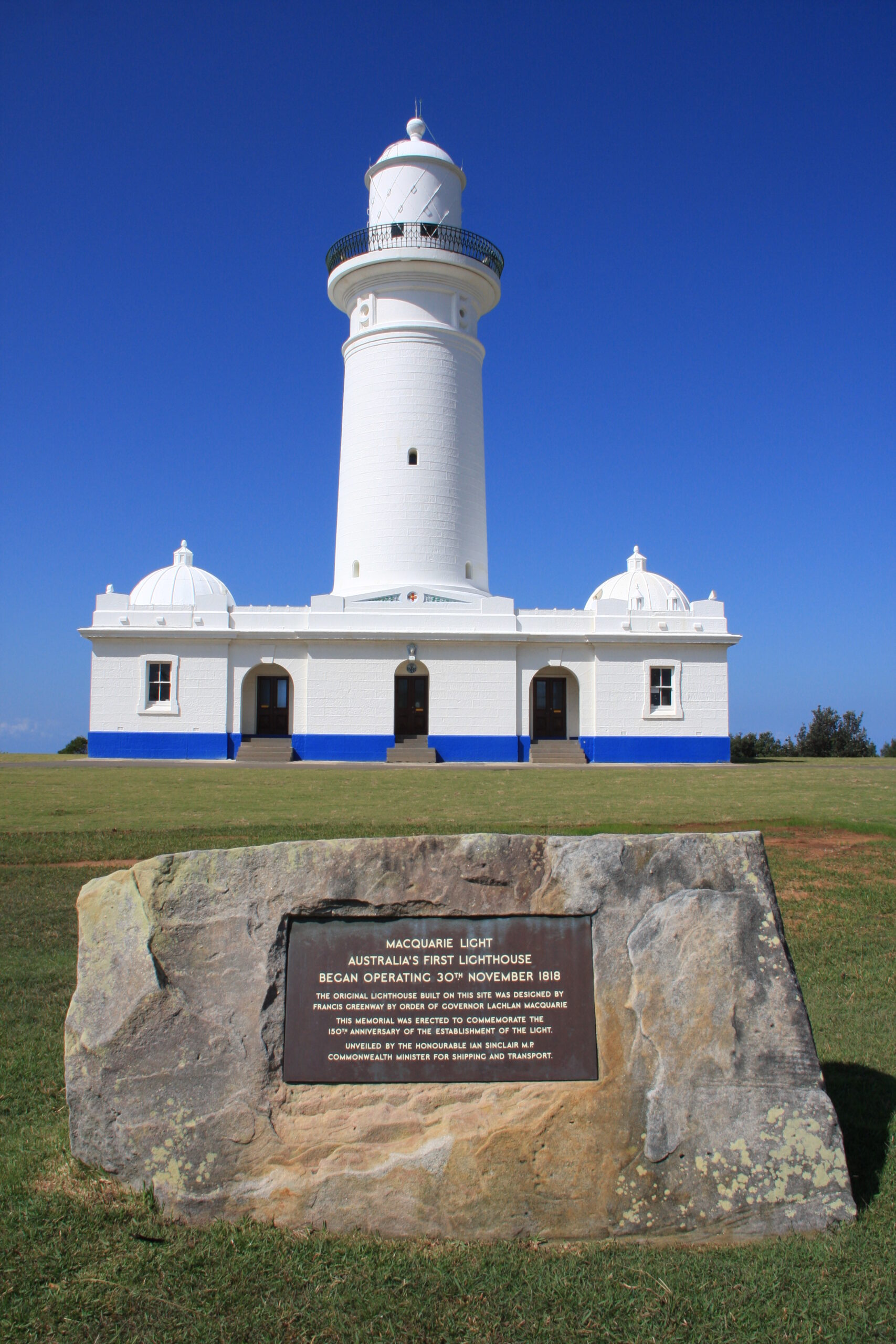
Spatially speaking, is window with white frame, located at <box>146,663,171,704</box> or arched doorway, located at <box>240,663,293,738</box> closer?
window with white frame, located at <box>146,663,171,704</box>

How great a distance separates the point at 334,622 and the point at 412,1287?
89.0 feet

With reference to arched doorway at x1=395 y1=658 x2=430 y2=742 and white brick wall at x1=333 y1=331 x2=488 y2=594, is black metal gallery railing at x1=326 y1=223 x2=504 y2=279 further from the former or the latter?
arched doorway at x1=395 y1=658 x2=430 y2=742

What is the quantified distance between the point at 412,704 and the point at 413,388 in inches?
398

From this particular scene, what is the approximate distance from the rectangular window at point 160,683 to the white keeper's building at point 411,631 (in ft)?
0.19

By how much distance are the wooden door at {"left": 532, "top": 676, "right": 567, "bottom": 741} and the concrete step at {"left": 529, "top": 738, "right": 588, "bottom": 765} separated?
65.7 inches

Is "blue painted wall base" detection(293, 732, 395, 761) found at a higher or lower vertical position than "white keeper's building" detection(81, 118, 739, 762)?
lower

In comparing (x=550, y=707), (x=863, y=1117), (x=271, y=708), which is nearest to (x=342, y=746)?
(x=271, y=708)

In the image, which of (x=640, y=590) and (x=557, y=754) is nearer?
(x=557, y=754)

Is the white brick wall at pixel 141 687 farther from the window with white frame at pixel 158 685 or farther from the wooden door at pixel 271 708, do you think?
the wooden door at pixel 271 708

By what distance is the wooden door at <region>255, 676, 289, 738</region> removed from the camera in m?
32.6

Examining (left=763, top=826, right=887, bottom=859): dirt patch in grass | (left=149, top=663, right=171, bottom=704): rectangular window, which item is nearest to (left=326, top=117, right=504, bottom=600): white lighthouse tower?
(left=149, top=663, right=171, bottom=704): rectangular window

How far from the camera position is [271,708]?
107 ft

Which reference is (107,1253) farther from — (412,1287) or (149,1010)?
(412,1287)

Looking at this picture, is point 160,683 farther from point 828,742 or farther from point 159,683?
point 828,742
